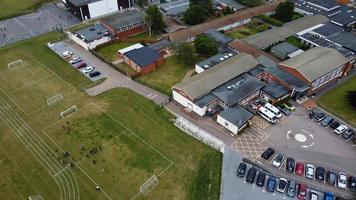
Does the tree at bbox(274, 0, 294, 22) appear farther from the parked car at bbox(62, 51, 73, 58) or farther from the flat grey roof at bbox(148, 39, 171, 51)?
the parked car at bbox(62, 51, 73, 58)

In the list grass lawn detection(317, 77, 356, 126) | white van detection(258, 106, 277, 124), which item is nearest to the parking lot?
white van detection(258, 106, 277, 124)

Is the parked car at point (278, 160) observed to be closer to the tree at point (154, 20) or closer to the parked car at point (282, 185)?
the parked car at point (282, 185)

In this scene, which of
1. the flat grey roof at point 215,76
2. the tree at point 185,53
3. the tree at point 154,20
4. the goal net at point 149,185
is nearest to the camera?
the goal net at point 149,185

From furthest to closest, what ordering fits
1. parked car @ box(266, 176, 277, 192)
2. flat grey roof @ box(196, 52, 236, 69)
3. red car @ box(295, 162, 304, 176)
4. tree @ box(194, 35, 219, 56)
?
1. tree @ box(194, 35, 219, 56)
2. flat grey roof @ box(196, 52, 236, 69)
3. red car @ box(295, 162, 304, 176)
4. parked car @ box(266, 176, 277, 192)

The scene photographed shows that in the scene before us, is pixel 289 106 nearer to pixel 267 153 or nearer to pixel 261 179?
pixel 267 153

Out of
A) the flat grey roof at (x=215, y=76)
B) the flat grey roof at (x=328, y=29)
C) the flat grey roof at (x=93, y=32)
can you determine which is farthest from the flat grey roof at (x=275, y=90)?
the flat grey roof at (x=93, y=32)
